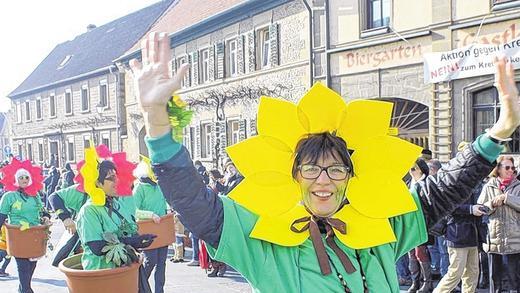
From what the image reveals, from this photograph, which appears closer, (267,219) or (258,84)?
(267,219)

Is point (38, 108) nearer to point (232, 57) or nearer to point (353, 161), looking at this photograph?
point (232, 57)

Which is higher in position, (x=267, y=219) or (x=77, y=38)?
(x=77, y=38)

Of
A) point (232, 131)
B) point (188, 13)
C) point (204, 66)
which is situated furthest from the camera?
point (188, 13)

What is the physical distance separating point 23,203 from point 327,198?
5.51m

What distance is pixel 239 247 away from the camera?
6.19ft

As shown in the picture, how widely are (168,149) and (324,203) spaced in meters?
0.66

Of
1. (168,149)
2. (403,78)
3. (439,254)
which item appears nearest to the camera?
(168,149)

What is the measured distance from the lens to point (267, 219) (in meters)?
1.96

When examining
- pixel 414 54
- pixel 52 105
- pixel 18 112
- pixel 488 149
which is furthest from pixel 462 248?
pixel 18 112

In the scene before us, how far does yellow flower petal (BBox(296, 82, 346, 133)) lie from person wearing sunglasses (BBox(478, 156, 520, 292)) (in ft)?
13.1

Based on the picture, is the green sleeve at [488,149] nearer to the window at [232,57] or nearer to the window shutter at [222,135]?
the window at [232,57]

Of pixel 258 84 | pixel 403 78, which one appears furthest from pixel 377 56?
pixel 258 84

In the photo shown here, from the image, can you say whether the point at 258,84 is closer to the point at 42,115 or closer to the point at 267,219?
the point at 267,219

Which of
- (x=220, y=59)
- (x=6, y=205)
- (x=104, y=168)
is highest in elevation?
(x=220, y=59)
